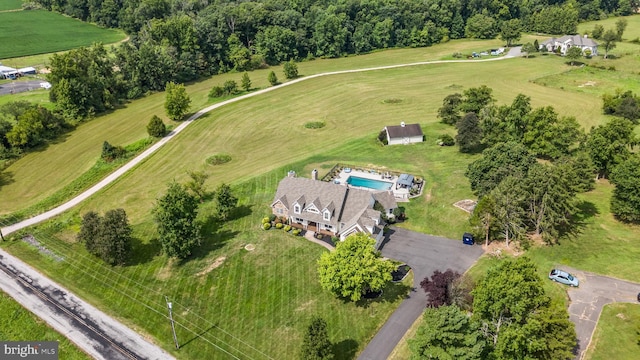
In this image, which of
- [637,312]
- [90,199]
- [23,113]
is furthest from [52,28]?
[637,312]

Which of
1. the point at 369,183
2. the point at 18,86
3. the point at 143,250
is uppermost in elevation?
the point at 18,86

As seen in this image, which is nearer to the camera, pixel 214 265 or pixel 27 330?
pixel 27 330

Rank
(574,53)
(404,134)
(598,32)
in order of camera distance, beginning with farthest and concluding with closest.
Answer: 1. (598,32)
2. (574,53)
3. (404,134)

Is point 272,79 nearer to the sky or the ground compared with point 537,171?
nearer to the sky

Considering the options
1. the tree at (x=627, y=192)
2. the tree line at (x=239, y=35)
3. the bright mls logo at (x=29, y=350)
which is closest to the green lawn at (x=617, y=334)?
the tree at (x=627, y=192)

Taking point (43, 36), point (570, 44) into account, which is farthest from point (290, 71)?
point (43, 36)

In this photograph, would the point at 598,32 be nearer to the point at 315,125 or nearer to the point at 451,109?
the point at 451,109

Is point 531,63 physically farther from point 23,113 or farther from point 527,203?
point 23,113

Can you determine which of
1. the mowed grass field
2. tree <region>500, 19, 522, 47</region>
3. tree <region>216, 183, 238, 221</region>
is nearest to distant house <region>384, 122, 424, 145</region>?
tree <region>216, 183, 238, 221</region>
